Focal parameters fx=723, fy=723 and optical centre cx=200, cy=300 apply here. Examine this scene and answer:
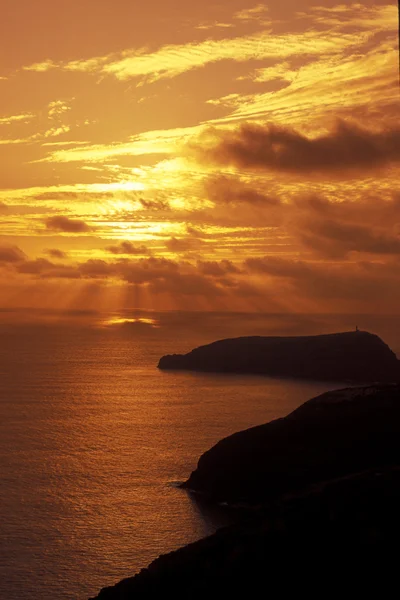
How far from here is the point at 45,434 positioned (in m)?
131

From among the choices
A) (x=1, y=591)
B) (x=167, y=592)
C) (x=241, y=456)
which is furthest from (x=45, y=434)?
(x=167, y=592)

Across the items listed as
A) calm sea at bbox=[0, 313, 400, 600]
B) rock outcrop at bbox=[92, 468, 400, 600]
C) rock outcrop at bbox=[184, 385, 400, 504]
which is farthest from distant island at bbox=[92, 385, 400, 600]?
rock outcrop at bbox=[184, 385, 400, 504]

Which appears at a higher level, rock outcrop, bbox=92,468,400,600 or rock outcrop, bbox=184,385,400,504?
rock outcrop, bbox=184,385,400,504

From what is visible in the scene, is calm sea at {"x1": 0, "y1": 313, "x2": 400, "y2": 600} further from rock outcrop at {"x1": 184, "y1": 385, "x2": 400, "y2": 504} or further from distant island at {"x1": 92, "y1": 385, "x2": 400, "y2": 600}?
distant island at {"x1": 92, "y1": 385, "x2": 400, "y2": 600}

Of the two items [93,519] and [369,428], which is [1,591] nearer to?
[93,519]

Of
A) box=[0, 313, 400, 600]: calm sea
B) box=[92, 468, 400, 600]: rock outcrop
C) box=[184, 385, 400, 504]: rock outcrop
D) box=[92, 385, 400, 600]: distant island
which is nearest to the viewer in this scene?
box=[92, 468, 400, 600]: rock outcrop

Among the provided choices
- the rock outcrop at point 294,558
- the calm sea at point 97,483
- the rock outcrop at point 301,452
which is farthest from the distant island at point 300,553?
the rock outcrop at point 301,452

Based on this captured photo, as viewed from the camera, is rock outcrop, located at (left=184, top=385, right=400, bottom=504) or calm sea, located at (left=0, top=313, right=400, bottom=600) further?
rock outcrop, located at (left=184, top=385, right=400, bottom=504)

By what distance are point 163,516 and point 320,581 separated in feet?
117

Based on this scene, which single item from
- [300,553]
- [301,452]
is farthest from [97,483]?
[300,553]

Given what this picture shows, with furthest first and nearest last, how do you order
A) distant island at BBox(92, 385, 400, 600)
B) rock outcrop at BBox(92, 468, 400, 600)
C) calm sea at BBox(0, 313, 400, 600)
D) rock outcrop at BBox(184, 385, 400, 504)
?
1. rock outcrop at BBox(184, 385, 400, 504)
2. calm sea at BBox(0, 313, 400, 600)
3. distant island at BBox(92, 385, 400, 600)
4. rock outcrop at BBox(92, 468, 400, 600)

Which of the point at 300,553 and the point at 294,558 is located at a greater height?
the point at 300,553

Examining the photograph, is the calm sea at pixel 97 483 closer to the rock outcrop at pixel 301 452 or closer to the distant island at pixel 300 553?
the rock outcrop at pixel 301 452

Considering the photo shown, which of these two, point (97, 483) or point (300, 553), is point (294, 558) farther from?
point (97, 483)
